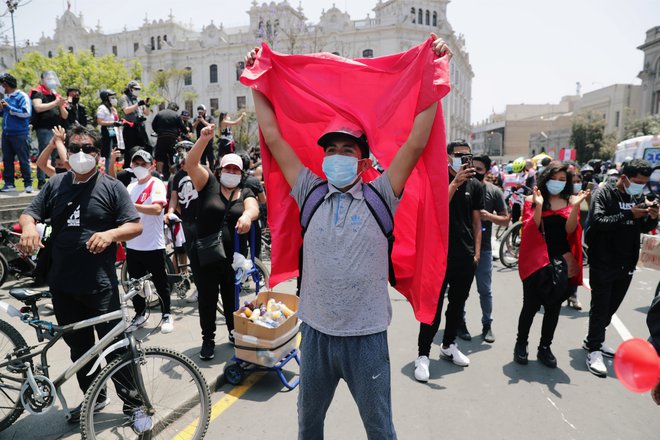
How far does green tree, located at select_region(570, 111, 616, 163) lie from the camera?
47125 millimetres

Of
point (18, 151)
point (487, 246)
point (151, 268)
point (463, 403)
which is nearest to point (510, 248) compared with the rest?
point (487, 246)

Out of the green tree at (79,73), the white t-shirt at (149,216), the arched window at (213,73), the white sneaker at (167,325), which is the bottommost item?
the white sneaker at (167,325)

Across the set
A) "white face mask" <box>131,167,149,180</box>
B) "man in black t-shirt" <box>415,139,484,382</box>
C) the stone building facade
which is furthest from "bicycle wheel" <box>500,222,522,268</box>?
the stone building facade

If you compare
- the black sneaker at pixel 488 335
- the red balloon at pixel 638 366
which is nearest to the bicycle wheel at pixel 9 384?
the red balloon at pixel 638 366

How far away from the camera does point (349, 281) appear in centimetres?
223

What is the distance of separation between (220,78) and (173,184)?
209 feet

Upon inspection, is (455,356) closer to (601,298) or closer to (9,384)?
(601,298)

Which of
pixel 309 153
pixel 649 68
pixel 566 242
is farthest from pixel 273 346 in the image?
pixel 649 68

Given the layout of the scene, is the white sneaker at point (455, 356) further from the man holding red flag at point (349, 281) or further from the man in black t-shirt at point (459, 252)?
the man holding red flag at point (349, 281)

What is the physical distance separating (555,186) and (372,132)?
283 centimetres

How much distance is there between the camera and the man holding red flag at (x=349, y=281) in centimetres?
223

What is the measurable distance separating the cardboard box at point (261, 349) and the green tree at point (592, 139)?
5205 cm

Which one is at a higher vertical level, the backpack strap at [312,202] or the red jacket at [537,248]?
the backpack strap at [312,202]

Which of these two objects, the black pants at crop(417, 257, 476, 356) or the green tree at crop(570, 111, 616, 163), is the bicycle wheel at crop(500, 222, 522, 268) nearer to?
the black pants at crop(417, 257, 476, 356)
